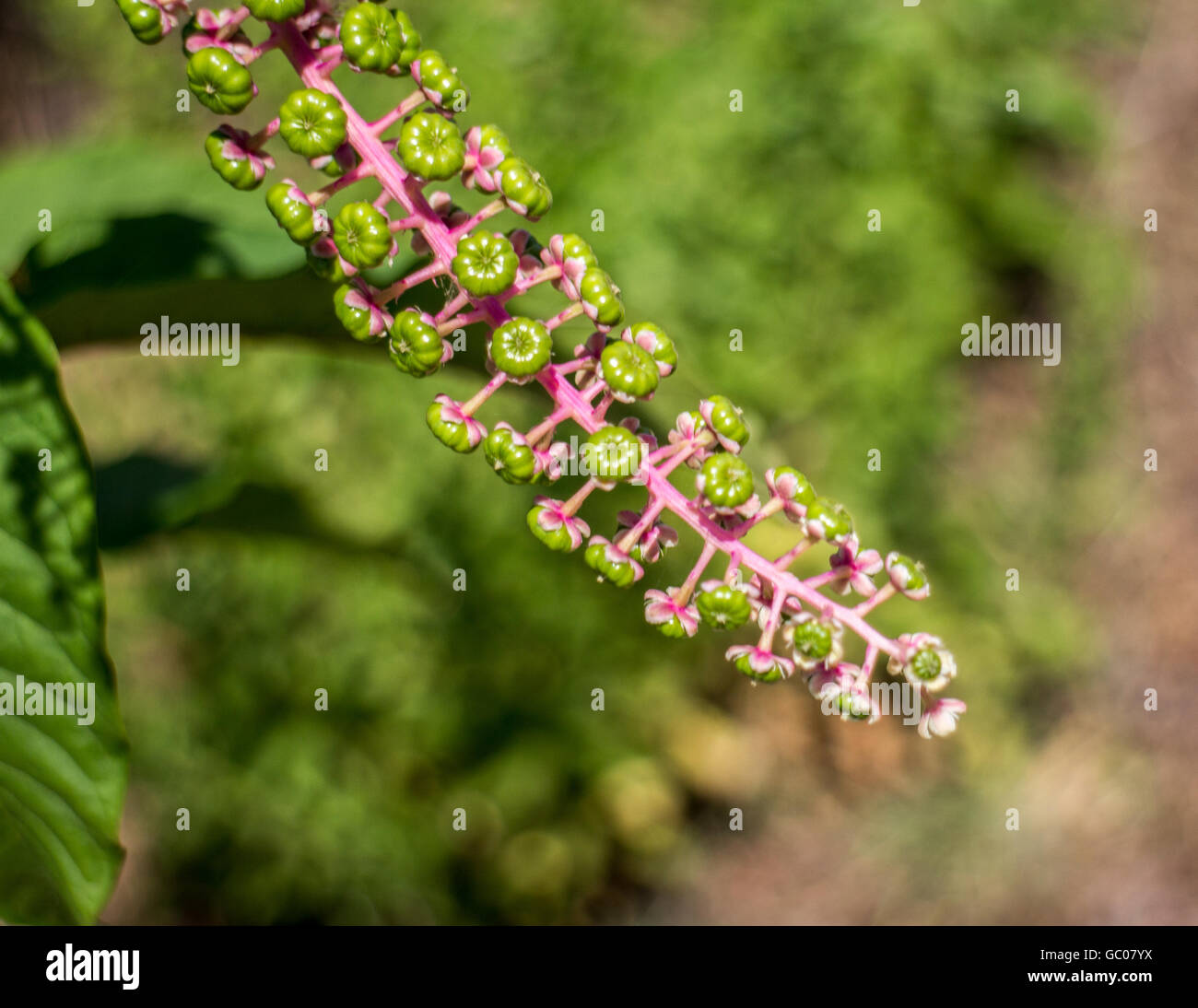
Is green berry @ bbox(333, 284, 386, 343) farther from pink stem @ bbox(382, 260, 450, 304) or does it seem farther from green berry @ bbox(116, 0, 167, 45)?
green berry @ bbox(116, 0, 167, 45)

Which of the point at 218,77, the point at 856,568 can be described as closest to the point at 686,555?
the point at 856,568

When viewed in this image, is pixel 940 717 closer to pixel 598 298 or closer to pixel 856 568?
pixel 856 568

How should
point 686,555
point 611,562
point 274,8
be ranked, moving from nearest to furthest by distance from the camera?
point 274,8, point 611,562, point 686,555

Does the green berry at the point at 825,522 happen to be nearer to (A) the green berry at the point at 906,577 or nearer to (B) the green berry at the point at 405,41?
(A) the green berry at the point at 906,577

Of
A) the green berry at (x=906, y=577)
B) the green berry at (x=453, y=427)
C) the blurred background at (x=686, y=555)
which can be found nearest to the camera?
the green berry at (x=453, y=427)

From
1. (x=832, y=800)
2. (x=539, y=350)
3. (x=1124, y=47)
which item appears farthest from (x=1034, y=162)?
(x=539, y=350)

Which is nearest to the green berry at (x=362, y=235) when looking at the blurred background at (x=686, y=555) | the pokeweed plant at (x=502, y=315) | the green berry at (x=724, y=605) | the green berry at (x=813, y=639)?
the pokeweed plant at (x=502, y=315)

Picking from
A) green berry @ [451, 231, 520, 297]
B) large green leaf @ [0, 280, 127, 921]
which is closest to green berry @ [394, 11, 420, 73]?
green berry @ [451, 231, 520, 297]
